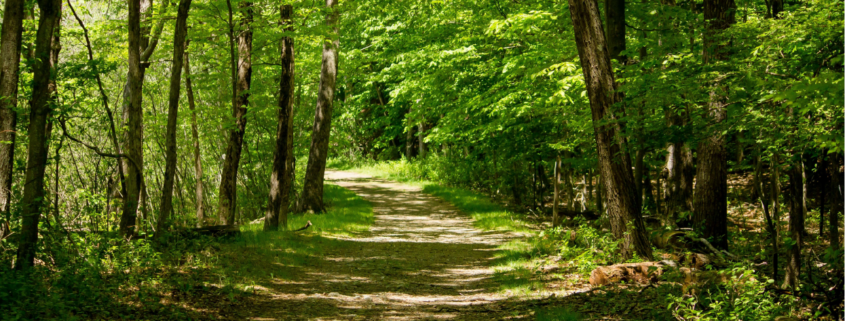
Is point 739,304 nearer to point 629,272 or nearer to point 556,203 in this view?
point 629,272

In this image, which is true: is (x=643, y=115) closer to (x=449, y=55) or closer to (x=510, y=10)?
(x=510, y=10)

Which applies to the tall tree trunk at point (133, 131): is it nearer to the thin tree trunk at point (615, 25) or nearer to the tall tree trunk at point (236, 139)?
the tall tree trunk at point (236, 139)

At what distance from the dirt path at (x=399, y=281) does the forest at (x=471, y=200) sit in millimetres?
56

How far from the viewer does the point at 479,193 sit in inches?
798

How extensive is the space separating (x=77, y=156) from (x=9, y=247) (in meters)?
9.21

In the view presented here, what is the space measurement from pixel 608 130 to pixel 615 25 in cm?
283

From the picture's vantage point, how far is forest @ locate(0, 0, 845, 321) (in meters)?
5.62

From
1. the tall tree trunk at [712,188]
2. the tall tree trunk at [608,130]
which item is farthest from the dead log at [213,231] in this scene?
the tall tree trunk at [712,188]

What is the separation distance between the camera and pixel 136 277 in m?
6.14

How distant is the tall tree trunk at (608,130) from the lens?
752 centimetres

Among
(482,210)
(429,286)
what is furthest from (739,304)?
(482,210)

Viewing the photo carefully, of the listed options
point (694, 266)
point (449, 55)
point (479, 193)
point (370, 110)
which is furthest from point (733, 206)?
point (370, 110)

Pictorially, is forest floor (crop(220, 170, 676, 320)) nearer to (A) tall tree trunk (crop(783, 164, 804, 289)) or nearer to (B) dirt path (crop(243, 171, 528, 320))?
(B) dirt path (crop(243, 171, 528, 320))

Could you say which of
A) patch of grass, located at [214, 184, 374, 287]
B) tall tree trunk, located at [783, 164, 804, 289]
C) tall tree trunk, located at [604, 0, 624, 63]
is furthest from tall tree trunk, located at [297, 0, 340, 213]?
tall tree trunk, located at [783, 164, 804, 289]
